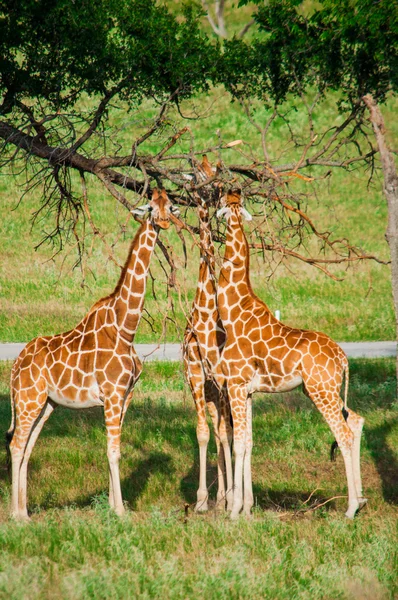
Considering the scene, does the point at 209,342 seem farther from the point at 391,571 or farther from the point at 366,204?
the point at 366,204

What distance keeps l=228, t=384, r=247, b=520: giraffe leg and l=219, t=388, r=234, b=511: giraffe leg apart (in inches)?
21.4

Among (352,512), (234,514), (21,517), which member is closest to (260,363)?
(234,514)

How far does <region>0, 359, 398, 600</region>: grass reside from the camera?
21.6 ft

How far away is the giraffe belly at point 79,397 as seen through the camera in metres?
8.84

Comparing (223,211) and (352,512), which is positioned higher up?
(223,211)

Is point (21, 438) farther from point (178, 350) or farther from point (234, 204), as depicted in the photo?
point (178, 350)

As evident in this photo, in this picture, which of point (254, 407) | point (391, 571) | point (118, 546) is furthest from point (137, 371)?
point (254, 407)

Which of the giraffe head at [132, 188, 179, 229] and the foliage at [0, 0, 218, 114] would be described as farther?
the foliage at [0, 0, 218, 114]

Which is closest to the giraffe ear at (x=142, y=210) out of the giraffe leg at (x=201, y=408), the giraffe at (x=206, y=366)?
the giraffe at (x=206, y=366)

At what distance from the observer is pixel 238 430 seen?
29.8 ft

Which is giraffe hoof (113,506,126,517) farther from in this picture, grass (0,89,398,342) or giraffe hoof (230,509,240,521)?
grass (0,89,398,342)

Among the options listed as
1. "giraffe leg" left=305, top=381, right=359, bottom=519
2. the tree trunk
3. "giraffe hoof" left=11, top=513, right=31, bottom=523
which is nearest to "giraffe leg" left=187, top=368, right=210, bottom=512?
"giraffe leg" left=305, top=381, right=359, bottom=519

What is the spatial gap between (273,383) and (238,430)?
0.68 m

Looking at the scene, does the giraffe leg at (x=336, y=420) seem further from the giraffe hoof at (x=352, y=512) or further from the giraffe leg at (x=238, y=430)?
the giraffe leg at (x=238, y=430)
